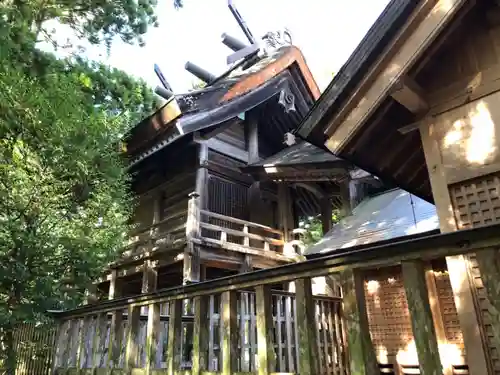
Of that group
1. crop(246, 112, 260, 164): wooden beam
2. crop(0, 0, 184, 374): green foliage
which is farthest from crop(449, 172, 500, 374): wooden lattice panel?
crop(246, 112, 260, 164): wooden beam

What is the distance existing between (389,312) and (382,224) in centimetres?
172

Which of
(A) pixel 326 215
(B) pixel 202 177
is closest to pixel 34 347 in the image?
(B) pixel 202 177

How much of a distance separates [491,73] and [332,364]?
14.4ft

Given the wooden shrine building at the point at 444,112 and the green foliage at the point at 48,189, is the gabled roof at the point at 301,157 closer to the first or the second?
the green foliage at the point at 48,189

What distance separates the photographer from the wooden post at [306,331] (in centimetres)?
275

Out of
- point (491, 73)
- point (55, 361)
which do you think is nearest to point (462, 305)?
point (491, 73)

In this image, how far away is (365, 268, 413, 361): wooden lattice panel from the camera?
16.9 ft

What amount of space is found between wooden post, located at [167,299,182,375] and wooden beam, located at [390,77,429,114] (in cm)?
273

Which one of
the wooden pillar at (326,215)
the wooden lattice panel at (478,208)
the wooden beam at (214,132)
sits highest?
the wooden beam at (214,132)

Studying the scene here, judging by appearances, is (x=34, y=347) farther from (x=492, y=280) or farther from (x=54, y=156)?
(x=492, y=280)

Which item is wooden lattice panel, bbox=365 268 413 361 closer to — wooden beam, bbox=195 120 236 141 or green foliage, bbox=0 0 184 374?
green foliage, bbox=0 0 184 374

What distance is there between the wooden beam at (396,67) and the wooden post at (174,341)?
2119 millimetres

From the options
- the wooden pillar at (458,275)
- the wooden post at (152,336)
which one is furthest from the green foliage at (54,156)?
the wooden pillar at (458,275)

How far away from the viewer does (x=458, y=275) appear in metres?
3.24
